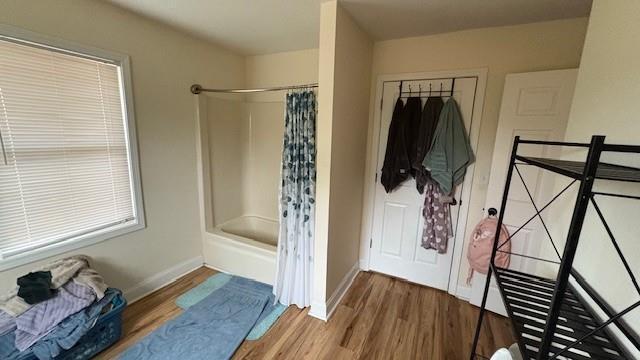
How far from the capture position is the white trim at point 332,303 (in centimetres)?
204

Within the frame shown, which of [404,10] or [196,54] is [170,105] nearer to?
[196,54]

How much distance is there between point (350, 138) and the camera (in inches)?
85.2

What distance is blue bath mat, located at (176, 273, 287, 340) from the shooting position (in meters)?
1.92

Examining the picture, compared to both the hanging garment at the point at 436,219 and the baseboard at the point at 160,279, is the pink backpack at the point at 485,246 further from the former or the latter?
the baseboard at the point at 160,279

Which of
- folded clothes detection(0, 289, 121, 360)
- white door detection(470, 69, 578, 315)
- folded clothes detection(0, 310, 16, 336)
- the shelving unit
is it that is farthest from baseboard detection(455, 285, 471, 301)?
folded clothes detection(0, 310, 16, 336)

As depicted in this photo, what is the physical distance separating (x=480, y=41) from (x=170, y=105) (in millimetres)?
2731

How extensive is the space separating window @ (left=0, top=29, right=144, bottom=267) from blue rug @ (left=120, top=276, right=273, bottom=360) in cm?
87

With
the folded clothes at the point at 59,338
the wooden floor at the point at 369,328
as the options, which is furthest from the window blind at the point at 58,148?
the wooden floor at the point at 369,328

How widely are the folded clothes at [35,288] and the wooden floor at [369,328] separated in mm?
529

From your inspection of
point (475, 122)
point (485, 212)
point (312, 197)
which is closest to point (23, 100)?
point (312, 197)

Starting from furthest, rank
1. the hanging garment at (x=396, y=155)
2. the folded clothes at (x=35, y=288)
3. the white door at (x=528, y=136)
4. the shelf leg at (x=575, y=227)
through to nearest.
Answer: the hanging garment at (x=396, y=155) → the white door at (x=528, y=136) → the folded clothes at (x=35, y=288) → the shelf leg at (x=575, y=227)

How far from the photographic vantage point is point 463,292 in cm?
233

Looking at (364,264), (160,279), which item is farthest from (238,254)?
(364,264)

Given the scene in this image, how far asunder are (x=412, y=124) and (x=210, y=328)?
239cm
